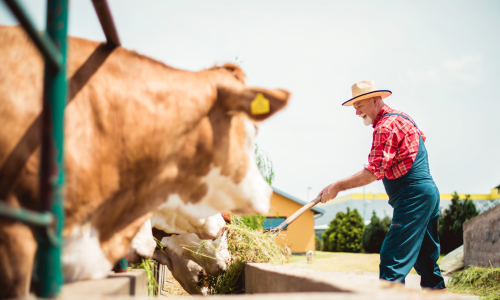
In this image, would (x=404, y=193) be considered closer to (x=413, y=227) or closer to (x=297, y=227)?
(x=413, y=227)

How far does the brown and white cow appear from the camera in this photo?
1326 millimetres

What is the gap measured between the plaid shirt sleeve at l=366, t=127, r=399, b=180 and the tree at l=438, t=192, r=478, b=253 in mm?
17445

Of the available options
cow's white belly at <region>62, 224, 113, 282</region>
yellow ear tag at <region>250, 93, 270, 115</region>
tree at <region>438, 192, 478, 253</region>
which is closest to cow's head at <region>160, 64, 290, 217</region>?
yellow ear tag at <region>250, 93, 270, 115</region>

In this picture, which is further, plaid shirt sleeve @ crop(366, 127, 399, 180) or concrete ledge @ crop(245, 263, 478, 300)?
plaid shirt sleeve @ crop(366, 127, 399, 180)

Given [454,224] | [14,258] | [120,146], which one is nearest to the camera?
[14,258]

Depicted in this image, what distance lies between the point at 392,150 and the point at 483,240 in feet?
22.4

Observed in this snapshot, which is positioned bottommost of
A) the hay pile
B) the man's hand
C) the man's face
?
the hay pile

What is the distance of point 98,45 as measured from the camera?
175 cm

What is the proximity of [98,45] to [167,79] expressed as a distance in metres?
0.33

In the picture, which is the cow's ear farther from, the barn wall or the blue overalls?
the barn wall

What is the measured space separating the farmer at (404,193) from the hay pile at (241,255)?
0.71 metres

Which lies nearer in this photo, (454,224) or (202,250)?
(202,250)

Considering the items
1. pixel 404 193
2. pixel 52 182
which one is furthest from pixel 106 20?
pixel 404 193

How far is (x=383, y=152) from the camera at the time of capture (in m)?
3.16
